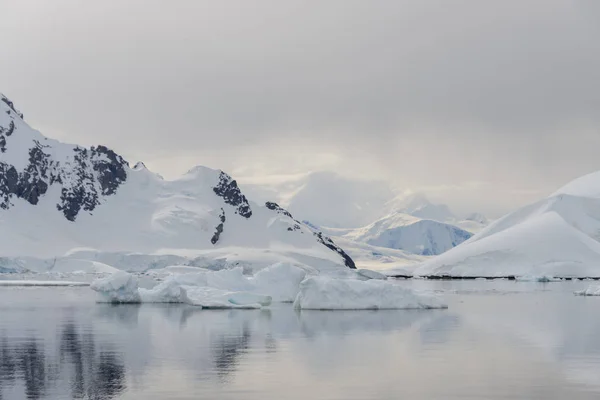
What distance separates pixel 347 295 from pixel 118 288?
693 inches

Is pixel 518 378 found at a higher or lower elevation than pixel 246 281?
lower

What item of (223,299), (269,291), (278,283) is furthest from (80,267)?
(223,299)

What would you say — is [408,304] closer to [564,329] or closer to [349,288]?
[349,288]

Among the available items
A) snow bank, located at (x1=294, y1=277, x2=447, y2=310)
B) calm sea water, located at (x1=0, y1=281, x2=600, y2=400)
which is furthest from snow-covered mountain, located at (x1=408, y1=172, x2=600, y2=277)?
calm sea water, located at (x1=0, y1=281, x2=600, y2=400)

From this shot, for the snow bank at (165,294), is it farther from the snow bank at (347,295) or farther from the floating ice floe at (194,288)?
the snow bank at (347,295)

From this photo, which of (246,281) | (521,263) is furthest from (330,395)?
(521,263)

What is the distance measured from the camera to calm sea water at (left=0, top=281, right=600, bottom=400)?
21.8 m

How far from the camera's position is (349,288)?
52.6 meters

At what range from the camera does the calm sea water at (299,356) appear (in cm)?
2177

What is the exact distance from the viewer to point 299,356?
2877 cm

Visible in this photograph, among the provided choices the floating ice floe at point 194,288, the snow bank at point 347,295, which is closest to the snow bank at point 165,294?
the floating ice floe at point 194,288

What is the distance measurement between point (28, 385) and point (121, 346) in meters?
9.36

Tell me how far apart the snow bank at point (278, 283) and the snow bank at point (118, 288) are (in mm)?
8501

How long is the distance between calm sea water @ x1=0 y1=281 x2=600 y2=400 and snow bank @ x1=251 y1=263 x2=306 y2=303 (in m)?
13.0
